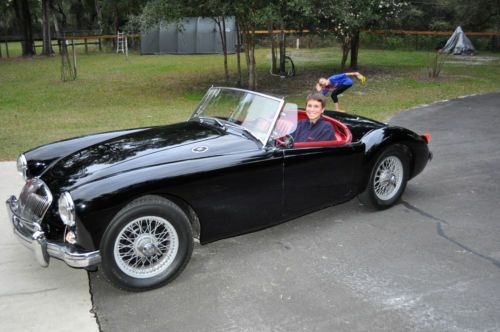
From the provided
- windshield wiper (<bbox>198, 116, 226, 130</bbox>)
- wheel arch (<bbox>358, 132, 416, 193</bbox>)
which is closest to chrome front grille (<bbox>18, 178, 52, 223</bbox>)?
windshield wiper (<bbox>198, 116, 226, 130</bbox>)

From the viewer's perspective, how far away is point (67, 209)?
3.54 meters

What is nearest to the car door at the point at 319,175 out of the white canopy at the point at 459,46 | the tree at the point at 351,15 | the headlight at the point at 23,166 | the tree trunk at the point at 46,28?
the headlight at the point at 23,166

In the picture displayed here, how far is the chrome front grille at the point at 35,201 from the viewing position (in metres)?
3.79

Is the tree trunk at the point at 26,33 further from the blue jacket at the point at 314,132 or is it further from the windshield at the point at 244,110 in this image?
the blue jacket at the point at 314,132

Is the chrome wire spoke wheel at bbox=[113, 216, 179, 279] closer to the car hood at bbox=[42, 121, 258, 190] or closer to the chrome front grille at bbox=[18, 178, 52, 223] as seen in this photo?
the car hood at bbox=[42, 121, 258, 190]

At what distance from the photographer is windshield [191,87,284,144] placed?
458 centimetres

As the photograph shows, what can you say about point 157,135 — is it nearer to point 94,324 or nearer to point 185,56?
point 94,324

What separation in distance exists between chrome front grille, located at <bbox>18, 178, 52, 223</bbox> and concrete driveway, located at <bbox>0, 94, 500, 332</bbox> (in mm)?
567

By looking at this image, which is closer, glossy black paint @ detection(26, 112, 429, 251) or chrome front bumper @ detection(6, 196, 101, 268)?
chrome front bumper @ detection(6, 196, 101, 268)

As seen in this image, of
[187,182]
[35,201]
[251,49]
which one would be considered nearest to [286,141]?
[187,182]

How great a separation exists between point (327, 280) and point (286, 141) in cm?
130

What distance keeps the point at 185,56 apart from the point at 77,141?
25.6 m

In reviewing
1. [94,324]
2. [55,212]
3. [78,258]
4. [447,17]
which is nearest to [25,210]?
[55,212]

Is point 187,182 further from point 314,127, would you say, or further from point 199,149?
point 314,127
